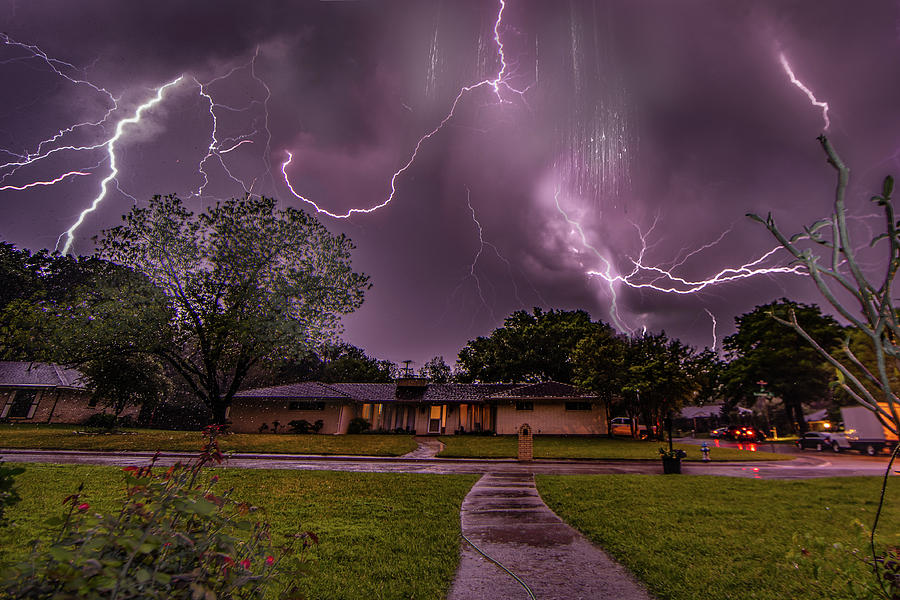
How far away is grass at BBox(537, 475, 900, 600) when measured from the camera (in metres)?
4.07

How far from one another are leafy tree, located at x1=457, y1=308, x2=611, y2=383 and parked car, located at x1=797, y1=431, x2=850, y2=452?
20140 millimetres

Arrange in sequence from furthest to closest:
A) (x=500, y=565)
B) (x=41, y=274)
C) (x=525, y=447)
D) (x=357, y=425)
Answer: (x=41, y=274)
(x=357, y=425)
(x=525, y=447)
(x=500, y=565)

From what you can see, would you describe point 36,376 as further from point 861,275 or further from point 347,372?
point 861,275

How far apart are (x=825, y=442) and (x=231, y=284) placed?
44.0 metres

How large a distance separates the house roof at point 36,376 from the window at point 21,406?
1.05 meters

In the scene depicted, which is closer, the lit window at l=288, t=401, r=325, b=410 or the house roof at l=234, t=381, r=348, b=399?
the lit window at l=288, t=401, r=325, b=410

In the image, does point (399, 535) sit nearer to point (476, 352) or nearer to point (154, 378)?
point (154, 378)

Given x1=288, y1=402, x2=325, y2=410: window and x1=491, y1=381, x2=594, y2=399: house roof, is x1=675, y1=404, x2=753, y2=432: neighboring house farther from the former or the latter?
x1=288, y1=402, x2=325, y2=410: window

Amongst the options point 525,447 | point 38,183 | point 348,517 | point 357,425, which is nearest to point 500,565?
point 348,517

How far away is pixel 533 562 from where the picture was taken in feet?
16.4

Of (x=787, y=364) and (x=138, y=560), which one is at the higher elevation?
(x=787, y=364)

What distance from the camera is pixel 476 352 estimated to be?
167ft

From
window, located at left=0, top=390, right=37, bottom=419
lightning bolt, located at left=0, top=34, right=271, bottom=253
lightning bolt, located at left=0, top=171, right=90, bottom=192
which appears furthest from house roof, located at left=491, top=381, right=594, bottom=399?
window, located at left=0, top=390, right=37, bottom=419

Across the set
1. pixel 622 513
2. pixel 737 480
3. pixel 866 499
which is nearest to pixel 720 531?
pixel 622 513
